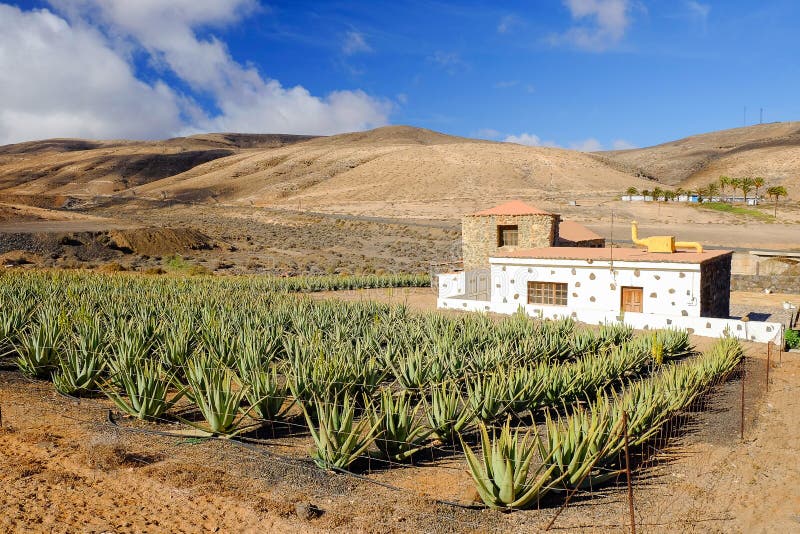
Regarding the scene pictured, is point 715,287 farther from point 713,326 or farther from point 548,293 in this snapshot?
point 548,293

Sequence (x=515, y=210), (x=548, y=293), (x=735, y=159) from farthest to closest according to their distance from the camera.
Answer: (x=735, y=159) < (x=515, y=210) < (x=548, y=293)

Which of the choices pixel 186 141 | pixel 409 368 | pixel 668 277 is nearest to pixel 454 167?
pixel 668 277

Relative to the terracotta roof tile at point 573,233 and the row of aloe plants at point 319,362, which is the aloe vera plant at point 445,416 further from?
the terracotta roof tile at point 573,233

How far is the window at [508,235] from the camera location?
1007 inches

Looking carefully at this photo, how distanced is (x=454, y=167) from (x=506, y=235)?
6879 centimetres

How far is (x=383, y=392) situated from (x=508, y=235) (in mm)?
19424

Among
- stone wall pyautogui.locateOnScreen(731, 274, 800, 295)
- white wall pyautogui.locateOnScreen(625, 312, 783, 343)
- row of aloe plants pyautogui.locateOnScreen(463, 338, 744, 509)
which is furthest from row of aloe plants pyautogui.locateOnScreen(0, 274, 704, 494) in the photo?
stone wall pyautogui.locateOnScreen(731, 274, 800, 295)

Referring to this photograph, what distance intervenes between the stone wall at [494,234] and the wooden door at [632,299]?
5.82 meters

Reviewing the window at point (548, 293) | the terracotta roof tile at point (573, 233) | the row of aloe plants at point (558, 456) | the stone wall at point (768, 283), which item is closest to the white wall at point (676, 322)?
the window at point (548, 293)

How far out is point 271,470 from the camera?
634 centimetres

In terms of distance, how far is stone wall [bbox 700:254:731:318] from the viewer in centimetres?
1814

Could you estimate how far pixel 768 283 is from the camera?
28641 mm

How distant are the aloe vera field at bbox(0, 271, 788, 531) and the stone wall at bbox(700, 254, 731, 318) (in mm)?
3497

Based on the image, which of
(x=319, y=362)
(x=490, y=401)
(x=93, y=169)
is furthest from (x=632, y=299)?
(x=93, y=169)
